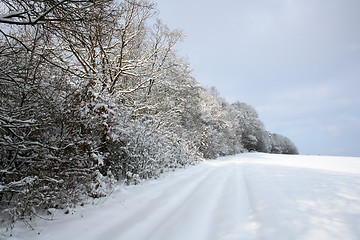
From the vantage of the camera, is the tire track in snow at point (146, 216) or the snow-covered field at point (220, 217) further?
the tire track in snow at point (146, 216)

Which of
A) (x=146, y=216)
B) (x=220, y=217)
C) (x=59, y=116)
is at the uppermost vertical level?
(x=59, y=116)

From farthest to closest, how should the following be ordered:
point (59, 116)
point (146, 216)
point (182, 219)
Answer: point (59, 116)
point (146, 216)
point (182, 219)

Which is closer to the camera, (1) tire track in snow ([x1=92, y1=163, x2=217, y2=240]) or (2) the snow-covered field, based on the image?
(2) the snow-covered field

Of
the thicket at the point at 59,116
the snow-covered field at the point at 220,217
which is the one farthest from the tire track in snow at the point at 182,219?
the thicket at the point at 59,116

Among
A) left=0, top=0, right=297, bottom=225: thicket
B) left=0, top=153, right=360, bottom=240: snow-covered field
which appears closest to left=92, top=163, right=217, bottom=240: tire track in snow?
left=0, top=153, right=360, bottom=240: snow-covered field

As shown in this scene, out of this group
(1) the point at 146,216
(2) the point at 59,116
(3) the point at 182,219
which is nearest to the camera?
(3) the point at 182,219

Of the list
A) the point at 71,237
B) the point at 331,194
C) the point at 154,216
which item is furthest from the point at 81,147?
the point at 331,194

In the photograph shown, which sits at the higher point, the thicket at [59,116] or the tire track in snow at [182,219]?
the thicket at [59,116]

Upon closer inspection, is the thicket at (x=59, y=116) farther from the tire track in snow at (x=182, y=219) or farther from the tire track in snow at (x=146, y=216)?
the tire track in snow at (x=182, y=219)

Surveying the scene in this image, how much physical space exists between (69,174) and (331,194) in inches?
216

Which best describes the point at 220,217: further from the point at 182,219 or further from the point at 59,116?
the point at 59,116

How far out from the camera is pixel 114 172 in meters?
5.84

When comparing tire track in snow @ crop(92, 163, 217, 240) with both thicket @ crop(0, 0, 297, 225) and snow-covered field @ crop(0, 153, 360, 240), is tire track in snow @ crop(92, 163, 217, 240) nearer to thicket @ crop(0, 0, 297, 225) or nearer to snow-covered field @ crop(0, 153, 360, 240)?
snow-covered field @ crop(0, 153, 360, 240)

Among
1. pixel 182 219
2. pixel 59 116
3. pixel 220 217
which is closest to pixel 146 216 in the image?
pixel 182 219
